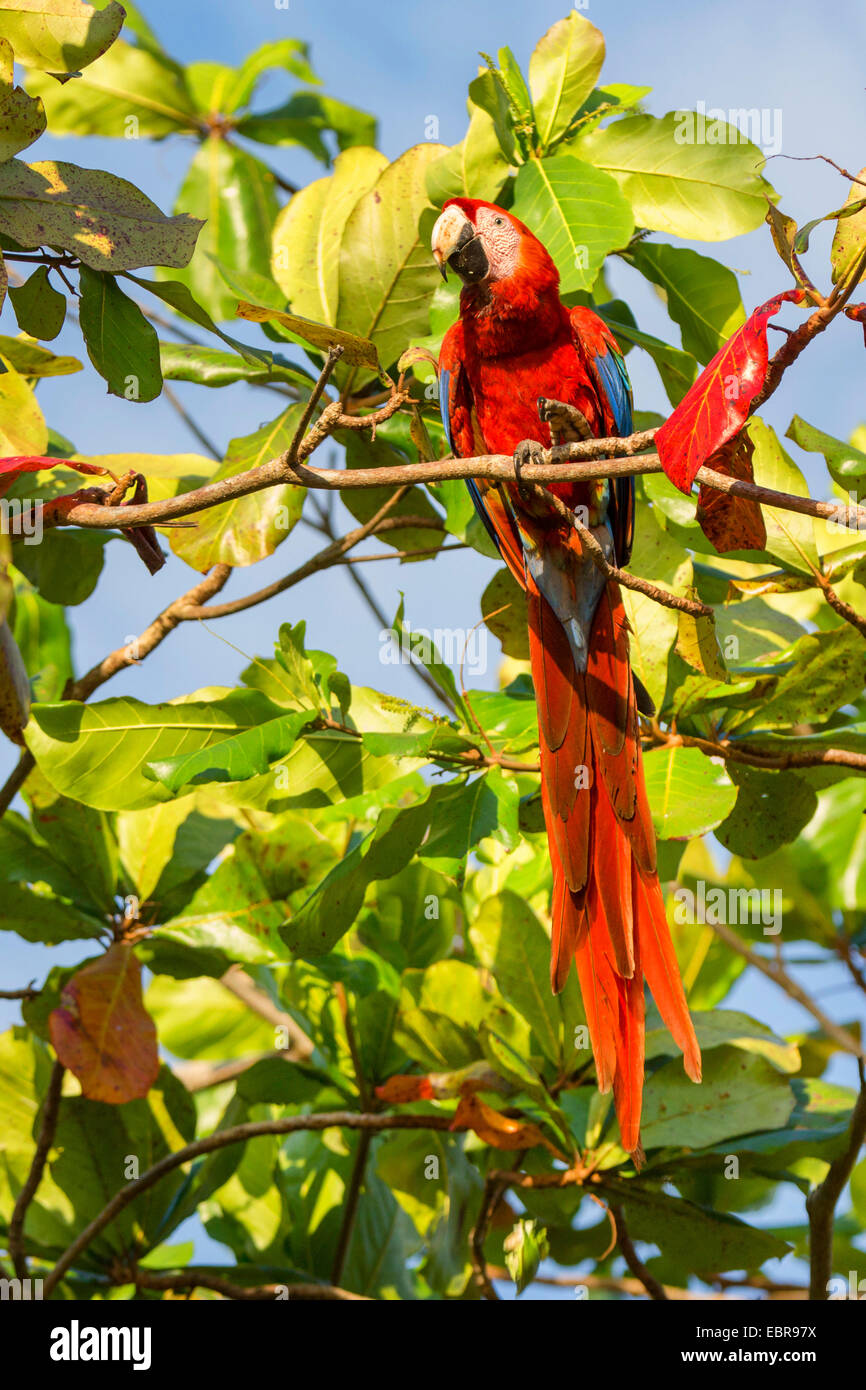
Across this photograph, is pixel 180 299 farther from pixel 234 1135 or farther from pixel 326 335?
pixel 234 1135

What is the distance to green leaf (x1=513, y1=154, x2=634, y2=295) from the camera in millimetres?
1564

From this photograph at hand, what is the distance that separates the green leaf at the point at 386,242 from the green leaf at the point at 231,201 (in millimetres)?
1127

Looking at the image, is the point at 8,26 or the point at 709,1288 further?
the point at 709,1288

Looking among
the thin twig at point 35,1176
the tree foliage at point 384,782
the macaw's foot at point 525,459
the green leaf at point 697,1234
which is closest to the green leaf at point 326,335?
the tree foliage at point 384,782

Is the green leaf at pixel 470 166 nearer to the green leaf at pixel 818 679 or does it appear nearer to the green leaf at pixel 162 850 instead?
the green leaf at pixel 818 679

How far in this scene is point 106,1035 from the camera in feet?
5.40

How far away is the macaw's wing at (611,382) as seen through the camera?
180 cm

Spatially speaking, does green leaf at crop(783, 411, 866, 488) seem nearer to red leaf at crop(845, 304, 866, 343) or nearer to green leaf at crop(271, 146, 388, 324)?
red leaf at crop(845, 304, 866, 343)

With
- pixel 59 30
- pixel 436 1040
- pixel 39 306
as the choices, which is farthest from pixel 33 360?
pixel 436 1040

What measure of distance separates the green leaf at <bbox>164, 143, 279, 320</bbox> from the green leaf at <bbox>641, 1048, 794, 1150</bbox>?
2.08 meters
